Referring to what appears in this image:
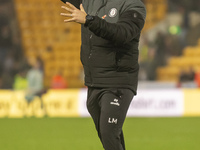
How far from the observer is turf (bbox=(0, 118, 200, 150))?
30.4ft

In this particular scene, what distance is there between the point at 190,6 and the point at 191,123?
378 inches

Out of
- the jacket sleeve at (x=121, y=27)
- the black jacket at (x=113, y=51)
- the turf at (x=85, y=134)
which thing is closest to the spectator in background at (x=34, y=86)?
the turf at (x=85, y=134)

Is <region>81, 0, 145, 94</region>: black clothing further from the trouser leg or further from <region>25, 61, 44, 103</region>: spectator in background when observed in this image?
<region>25, 61, 44, 103</region>: spectator in background

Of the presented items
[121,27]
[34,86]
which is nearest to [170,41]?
[34,86]

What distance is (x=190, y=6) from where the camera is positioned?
22.1 meters

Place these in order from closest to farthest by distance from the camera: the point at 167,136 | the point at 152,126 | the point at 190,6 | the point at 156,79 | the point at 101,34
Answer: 1. the point at 101,34
2. the point at 167,136
3. the point at 152,126
4. the point at 156,79
5. the point at 190,6

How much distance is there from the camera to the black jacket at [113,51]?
5.12 meters

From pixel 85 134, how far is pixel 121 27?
6743 mm

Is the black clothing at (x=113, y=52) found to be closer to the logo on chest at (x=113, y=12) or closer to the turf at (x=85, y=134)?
the logo on chest at (x=113, y=12)

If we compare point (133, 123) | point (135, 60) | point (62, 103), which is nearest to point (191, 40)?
point (62, 103)

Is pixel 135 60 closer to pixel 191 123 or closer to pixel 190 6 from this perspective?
pixel 191 123

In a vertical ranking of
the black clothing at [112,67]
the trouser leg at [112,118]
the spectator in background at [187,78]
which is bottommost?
the spectator in background at [187,78]

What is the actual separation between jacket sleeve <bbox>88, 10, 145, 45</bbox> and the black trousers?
1.98 ft

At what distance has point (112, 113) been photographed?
5148 mm
